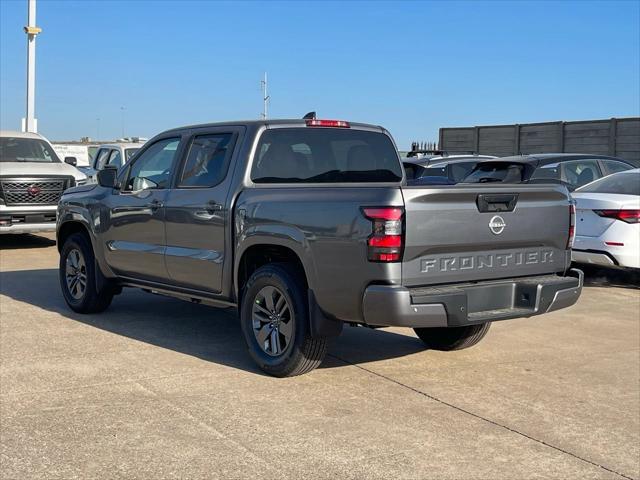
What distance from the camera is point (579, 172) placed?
11.8 m

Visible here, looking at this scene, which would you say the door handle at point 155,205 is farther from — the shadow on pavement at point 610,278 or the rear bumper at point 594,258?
the shadow on pavement at point 610,278

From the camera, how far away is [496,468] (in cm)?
437

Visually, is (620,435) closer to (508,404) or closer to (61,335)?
(508,404)

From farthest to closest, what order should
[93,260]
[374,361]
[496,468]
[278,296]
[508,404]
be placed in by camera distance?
[93,260], [374,361], [278,296], [508,404], [496,468]

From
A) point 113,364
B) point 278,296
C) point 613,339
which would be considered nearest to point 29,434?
point 113,364

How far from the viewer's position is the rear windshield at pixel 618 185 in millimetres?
9953

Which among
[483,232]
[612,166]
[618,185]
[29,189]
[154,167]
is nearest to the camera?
[483,232]

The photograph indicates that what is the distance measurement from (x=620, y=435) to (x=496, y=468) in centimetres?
108

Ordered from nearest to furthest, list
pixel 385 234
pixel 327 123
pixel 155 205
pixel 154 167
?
pixel 385 234 → pixel 327 123 → pixel 155 205 → pixel 154 167

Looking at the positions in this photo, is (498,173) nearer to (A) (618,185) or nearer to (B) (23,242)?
(A) (618,185)

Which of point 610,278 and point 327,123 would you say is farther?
point 610,278

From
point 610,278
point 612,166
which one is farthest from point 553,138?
point 610,278

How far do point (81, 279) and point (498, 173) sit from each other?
234 inches

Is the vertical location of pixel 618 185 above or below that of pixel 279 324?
above
